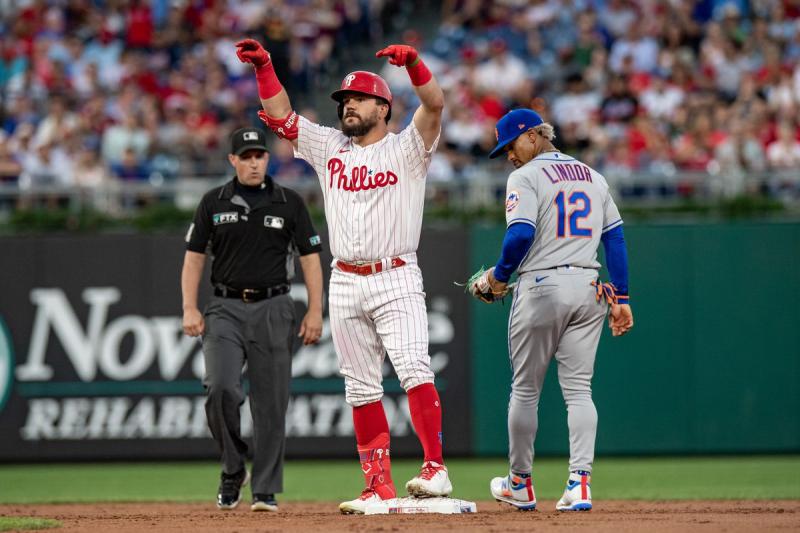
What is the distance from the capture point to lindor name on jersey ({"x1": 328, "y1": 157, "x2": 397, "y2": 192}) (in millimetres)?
6652

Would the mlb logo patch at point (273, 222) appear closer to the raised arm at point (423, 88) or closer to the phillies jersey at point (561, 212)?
the raised arm at point (423, 88)

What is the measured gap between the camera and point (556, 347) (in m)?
6.91

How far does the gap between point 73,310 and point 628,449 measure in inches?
217

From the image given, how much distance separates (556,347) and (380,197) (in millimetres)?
1316

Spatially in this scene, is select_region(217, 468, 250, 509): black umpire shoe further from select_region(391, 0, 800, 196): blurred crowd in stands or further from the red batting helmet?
select_region(391, 0, 800, 196): blurred crowd in stands

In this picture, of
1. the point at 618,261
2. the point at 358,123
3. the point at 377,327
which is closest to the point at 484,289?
the point at 377,327

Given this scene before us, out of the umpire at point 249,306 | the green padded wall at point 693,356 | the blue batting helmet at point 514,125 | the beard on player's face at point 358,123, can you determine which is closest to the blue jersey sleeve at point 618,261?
the blue batting helmet at point 514,125

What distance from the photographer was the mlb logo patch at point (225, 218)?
7.59 metres

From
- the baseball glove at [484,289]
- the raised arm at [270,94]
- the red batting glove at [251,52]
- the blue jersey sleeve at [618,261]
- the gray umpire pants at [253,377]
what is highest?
the red batting glove at [251,52]

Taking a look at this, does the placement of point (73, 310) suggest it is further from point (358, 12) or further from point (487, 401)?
point (358, 12)

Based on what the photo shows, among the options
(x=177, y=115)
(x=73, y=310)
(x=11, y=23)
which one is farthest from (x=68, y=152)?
(x=11, y=23)

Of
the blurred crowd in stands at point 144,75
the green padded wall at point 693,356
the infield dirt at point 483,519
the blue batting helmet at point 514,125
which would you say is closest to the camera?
the infield dirt at point 483,519

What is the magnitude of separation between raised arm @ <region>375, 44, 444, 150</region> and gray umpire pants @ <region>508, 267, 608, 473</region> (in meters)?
1.01

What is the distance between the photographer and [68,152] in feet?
45.3
